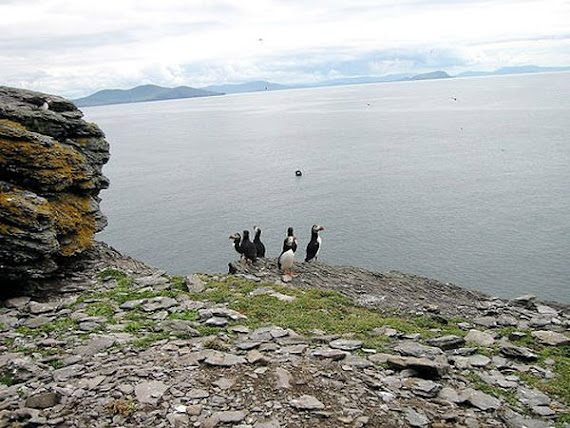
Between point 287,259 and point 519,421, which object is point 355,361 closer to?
point 519,421

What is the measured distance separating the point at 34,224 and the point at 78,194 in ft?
14.5

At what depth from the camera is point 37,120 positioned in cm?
2180

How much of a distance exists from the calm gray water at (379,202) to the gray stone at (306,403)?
1244 inches

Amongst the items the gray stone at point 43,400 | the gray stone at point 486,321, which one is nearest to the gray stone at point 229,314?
the gray stone at point 43,400

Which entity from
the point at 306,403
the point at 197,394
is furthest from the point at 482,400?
the point at 197,394

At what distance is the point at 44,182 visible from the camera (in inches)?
798

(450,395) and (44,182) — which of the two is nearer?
(450,395)

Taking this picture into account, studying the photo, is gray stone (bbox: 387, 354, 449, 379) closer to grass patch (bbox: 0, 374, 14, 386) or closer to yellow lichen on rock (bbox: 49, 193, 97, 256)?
grass patch (bbox: 0, 374, 14, 386)

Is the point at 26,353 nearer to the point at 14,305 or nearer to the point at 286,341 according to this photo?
the point at 14,305

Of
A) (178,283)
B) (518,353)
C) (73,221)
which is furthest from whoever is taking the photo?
(73,221)

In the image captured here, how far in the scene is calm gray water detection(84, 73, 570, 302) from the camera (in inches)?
1801

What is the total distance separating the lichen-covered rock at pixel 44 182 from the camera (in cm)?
1791

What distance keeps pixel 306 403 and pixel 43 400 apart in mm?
4926

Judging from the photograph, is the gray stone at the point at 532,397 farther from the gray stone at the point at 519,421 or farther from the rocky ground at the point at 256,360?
the gray stone at the point at 519,421
